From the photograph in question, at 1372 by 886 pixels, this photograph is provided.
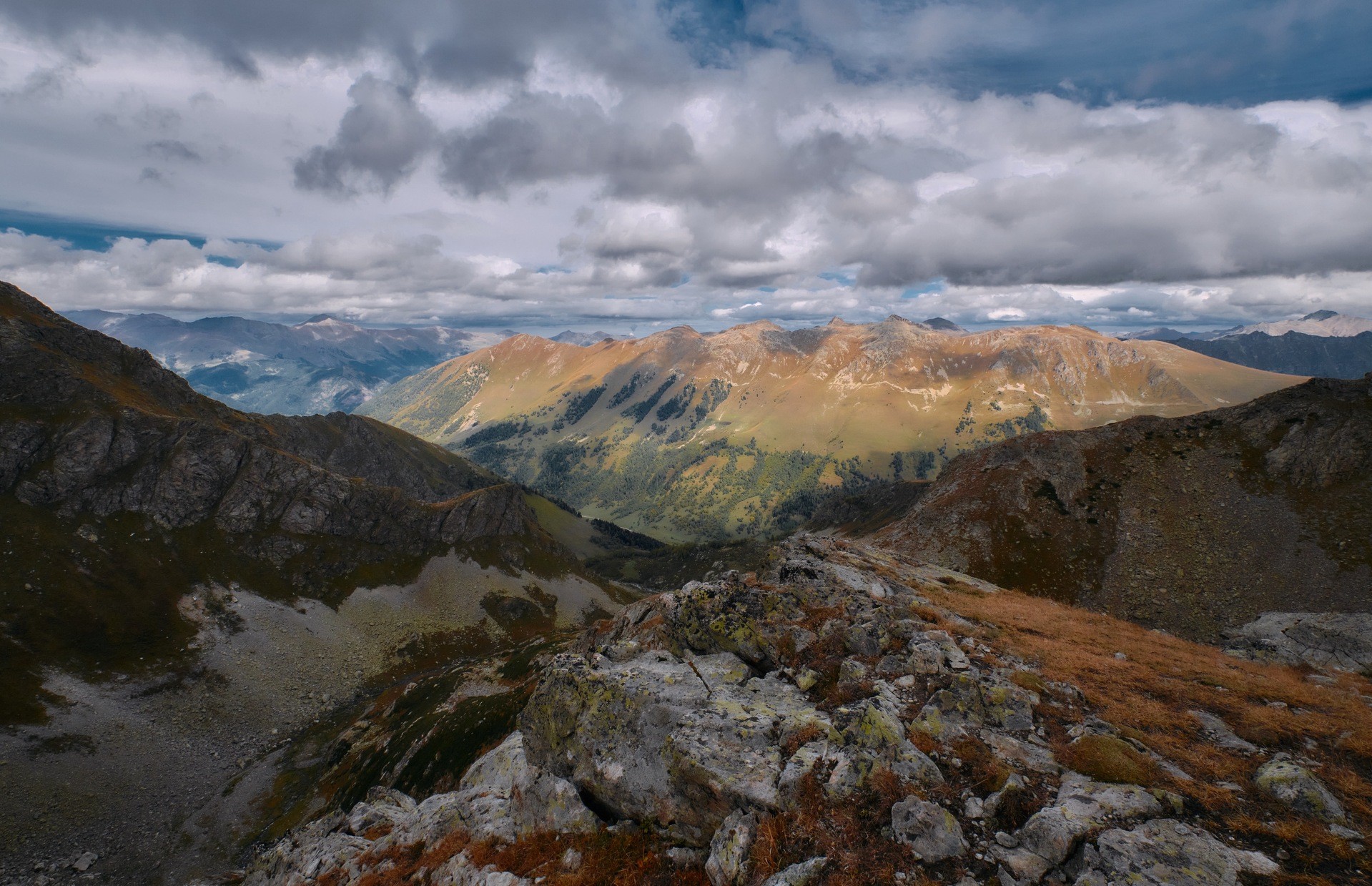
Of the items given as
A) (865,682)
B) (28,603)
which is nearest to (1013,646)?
(865,682)

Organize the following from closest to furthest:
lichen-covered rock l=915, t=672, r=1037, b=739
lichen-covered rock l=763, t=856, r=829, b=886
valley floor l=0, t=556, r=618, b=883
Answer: lichen-covered rock l=763, t=856, r=829, b=886 → lichen-covered rock l=915, t=672, r=1037, b=739 → valley floor l=0, t=556, r=618, b=883

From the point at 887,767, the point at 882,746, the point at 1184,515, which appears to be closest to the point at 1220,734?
the point at 882,746

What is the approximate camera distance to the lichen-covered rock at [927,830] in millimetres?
13391

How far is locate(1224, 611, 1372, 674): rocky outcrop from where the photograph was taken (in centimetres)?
3900

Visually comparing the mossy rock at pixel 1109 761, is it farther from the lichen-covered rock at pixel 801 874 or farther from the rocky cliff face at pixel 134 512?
the rocky cliff face at pixel 134 512

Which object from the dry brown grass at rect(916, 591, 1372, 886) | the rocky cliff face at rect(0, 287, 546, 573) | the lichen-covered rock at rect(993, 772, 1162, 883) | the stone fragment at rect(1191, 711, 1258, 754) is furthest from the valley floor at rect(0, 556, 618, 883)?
the stone fragment at rect(1191, 711, 1258, 754)

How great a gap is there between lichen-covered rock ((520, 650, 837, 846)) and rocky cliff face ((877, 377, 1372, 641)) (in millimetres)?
78968

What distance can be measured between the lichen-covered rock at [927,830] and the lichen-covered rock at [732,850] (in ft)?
13.7

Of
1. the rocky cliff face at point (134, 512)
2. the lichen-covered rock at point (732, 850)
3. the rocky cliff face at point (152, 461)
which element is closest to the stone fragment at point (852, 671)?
the lichen-covered rock at point (732, 850)

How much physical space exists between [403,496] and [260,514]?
3364 centimetres

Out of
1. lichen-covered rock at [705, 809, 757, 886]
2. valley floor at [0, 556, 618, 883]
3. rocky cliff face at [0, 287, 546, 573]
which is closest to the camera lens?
lichen-covered rock at [705, 809, 757, 886]

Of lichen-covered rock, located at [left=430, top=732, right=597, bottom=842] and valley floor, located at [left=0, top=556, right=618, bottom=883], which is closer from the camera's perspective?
lichen-covered rock, located at [left=430, top=732, right=597, bottom=842]

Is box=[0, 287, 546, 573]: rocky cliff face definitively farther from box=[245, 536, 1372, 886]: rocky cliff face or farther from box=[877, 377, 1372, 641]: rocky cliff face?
box=[877, 377, 1372, 641]: rocky cliff face

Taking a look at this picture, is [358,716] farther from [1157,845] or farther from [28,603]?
[1157,845]
